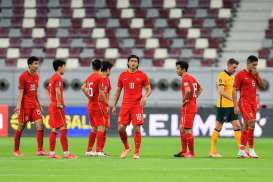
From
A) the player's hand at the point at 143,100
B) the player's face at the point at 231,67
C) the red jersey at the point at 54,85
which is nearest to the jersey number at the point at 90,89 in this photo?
the red jersey at the point at 54,85

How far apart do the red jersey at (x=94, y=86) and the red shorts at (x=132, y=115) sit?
1.19m

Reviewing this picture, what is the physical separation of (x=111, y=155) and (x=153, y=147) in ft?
10.3

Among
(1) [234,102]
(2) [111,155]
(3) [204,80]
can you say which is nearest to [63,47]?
(3) [204,80]

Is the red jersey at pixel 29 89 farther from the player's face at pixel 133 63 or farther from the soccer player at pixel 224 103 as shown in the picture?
the soccer player at pixel 224 103

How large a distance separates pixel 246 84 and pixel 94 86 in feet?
10.0

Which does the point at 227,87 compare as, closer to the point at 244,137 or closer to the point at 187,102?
the point at 187,102

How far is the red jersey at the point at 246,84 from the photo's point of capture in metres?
16.6

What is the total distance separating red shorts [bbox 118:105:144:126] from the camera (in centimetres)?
1642

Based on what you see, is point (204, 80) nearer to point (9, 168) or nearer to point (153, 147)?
point (153, 147)

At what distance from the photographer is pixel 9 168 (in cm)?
1419

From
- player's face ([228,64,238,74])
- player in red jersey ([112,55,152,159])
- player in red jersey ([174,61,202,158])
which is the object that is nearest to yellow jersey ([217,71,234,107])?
player's face ([228,64,238,74])

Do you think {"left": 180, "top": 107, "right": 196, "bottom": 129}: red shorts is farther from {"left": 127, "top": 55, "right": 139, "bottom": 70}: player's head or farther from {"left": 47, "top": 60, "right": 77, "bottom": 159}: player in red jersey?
{"left": 47, "top": 60, "right": 77, "bottom": 159}: player in red jersey

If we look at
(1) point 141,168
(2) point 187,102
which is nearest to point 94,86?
(2) point 187,102

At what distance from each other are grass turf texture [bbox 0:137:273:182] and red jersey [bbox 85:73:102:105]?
1158 mm
